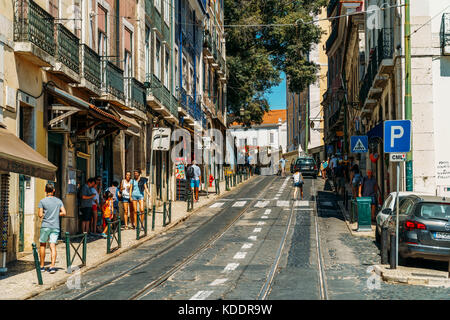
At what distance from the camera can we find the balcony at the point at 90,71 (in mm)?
18203

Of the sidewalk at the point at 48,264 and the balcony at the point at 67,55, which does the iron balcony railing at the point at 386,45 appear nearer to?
the sidewalk at the point at 48,264

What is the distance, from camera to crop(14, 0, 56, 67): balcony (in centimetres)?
1437

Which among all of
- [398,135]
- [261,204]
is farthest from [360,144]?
[398,135]

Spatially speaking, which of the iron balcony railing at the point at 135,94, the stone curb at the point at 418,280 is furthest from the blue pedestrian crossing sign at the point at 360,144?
the stone curb at the point at 418,280

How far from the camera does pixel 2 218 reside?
13023mm

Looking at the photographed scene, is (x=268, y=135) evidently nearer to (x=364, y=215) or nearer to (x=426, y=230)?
(x=364, y=215)

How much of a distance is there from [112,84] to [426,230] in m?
11.5

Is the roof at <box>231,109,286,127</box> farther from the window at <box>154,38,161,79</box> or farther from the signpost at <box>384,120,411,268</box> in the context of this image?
the signpost at <box>384,120,411,268</box>

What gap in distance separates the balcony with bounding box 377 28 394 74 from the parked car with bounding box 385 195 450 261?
28.1 feet

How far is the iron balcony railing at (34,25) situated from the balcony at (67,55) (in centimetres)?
37

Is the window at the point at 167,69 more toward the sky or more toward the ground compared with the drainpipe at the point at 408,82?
more toward the sky

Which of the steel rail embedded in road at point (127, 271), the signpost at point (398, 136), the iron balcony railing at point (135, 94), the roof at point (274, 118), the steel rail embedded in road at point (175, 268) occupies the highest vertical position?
the roof at point (274, 118)

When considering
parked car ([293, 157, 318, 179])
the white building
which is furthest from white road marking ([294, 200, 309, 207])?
the white building
